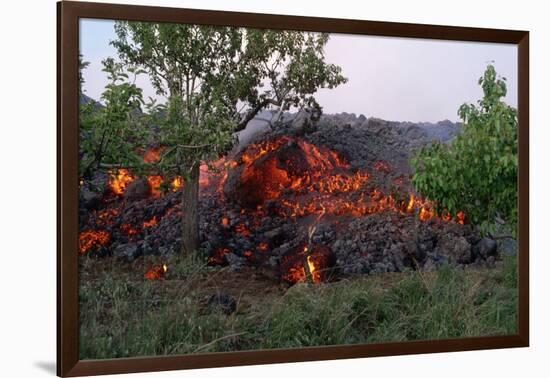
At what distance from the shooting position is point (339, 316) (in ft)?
23.4

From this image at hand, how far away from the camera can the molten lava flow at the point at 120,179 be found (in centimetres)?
663

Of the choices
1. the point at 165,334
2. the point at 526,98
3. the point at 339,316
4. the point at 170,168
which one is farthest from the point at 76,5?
the point at 526,98

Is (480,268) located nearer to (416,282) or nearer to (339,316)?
(416,282)

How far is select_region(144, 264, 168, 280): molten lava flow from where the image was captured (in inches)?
264

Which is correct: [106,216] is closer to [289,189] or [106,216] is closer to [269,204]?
[269,204]

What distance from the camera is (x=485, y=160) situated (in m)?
7.76

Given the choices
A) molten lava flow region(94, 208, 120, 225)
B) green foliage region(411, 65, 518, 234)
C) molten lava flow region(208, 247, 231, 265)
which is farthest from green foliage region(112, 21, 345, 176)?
green foliage region(411, 65, 518, 234)

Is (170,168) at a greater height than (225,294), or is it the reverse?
(170,168)

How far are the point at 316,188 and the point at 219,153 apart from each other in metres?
0.79

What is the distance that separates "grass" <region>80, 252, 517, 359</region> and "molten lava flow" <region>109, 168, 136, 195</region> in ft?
1.73

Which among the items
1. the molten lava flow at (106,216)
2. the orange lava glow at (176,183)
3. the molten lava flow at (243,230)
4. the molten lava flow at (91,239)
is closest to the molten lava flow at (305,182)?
the molten lava flow at (243,230)

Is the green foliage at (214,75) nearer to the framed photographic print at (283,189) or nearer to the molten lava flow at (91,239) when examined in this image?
the framed photographic print at (283,189)

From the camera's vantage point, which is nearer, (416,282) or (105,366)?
(105,366)

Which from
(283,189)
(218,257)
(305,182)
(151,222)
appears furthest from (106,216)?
(305,182)
